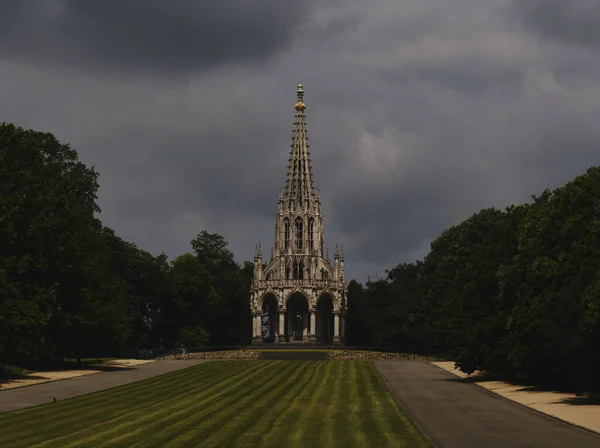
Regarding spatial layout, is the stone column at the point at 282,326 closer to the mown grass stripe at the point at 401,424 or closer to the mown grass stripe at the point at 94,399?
the mown grass stripe at the point at 94,399

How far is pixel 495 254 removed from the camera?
68312mm

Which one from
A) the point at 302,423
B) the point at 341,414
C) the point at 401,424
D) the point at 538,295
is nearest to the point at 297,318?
the point at 538,295

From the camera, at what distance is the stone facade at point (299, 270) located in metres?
138

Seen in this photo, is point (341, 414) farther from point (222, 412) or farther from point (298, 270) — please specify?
point (298, 270)

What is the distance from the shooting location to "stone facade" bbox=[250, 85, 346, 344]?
5413 inches

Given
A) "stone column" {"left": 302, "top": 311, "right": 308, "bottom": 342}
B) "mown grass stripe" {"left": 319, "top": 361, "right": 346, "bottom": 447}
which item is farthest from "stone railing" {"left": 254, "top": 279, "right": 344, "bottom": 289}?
"mown grass stripe" {"left": 319, "top": 361, "right": 346, "bottom": 447}

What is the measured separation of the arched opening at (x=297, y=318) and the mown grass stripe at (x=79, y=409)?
77.2 m

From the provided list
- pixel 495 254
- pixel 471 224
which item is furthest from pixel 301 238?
pixel 495 254

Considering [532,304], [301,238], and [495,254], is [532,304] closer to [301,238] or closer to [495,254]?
[495,254]

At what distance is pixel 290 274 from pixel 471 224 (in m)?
42.0

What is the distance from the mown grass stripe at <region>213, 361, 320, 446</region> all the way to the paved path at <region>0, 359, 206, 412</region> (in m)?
10.1

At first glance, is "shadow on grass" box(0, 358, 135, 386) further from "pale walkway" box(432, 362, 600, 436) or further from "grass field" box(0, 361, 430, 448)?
"pale walkway" box(432, 362, 600, 436)

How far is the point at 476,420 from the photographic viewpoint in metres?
40.3

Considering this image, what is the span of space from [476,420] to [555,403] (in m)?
9.13
